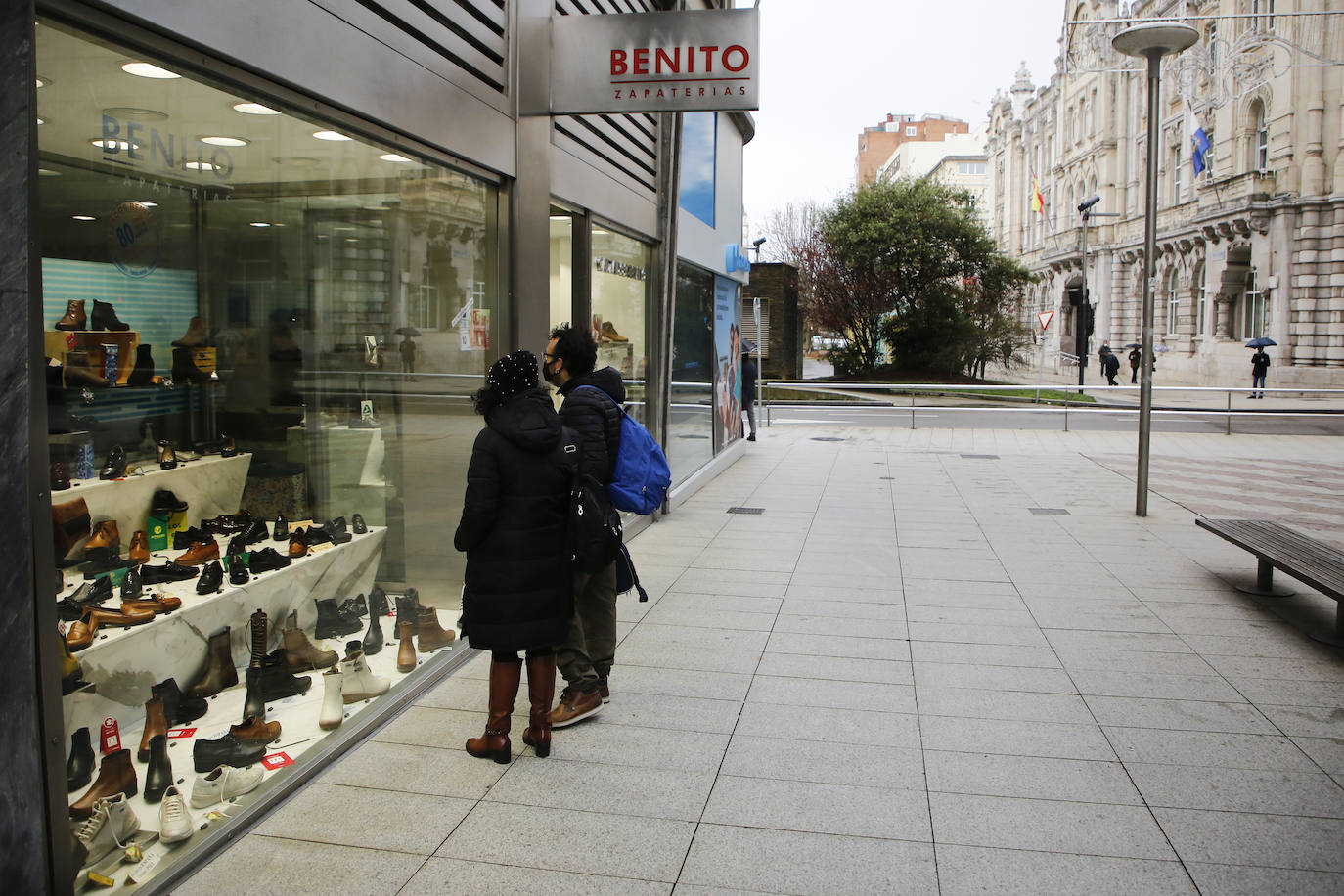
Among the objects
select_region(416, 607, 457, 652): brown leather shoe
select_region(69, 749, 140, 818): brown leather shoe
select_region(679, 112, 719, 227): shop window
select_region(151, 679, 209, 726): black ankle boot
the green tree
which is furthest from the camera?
the green tree

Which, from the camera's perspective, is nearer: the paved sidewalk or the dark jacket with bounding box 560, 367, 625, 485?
the paved sidewalk

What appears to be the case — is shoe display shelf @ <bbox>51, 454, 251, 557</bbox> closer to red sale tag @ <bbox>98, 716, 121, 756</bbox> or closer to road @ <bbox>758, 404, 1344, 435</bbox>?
red sale tag @ <bbox>98, 716, 121, 756</bbox>

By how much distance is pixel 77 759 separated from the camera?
3355 mm

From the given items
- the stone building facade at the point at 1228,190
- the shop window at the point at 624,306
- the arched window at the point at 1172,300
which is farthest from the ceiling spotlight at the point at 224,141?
the arched window at the point at 1172,300

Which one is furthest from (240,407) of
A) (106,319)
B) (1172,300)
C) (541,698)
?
(1172,300)

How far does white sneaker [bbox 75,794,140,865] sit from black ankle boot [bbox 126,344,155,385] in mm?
1876

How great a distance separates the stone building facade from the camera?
35.8m

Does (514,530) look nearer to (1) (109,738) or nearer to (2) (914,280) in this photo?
(1) (109,738)

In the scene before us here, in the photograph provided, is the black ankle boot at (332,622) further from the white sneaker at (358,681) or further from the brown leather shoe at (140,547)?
the brown leather shoe at (140,547)

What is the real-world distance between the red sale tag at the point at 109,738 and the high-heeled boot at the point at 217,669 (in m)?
0.63

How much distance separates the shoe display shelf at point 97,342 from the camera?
360 centimetres

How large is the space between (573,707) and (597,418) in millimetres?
1329

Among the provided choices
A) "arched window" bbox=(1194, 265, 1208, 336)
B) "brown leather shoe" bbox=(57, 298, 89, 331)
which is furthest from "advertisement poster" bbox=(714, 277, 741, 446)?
"arched window" bbox=(1194, 265, 1208, 336)

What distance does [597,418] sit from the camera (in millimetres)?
4676
